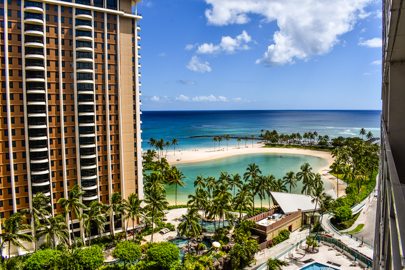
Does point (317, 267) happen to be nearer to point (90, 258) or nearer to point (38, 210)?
point (90, 258)

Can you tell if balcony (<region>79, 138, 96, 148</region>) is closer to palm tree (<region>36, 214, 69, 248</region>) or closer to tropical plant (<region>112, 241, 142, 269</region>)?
palm tree (<region>36, 214, 69, 248</region>)

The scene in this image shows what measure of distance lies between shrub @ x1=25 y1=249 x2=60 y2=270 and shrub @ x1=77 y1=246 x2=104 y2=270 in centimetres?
324

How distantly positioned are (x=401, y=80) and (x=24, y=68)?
170 ft

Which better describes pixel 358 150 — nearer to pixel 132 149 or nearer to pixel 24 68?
pixel 132 149

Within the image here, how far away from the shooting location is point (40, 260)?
34.1 meters

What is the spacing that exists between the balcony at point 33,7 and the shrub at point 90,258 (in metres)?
39.4

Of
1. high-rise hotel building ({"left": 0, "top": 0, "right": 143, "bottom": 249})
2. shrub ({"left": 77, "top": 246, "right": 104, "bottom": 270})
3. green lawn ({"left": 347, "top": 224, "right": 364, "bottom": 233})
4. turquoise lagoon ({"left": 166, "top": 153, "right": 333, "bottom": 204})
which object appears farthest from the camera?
turquoise lagoon ({"left": 166, "top": 153, "right": 333, "bottom": 204})

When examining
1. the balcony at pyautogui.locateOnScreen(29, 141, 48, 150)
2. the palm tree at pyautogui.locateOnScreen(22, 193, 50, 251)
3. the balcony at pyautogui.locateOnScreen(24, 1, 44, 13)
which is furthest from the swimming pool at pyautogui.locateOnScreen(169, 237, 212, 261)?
the balcony at pyautogui.locateOnScreen(24, 1, 44, 13)

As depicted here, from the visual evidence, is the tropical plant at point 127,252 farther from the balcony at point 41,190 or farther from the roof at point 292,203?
the roof at point 292,203

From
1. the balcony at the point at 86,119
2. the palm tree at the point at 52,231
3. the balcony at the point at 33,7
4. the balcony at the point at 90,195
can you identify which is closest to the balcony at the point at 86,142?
the balcony at the point at 86,119

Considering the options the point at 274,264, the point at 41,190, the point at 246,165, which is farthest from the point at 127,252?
the point at 246,165

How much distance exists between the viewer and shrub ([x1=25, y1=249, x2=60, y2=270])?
33.5 metres

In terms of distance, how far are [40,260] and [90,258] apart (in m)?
6.25

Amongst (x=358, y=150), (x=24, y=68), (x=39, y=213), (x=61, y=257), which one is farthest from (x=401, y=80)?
(x=358, y=150)
